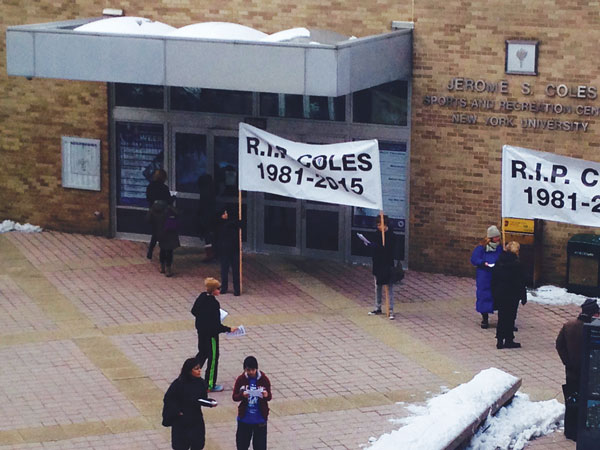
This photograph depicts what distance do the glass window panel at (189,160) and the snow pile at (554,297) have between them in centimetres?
597

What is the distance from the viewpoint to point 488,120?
2089cm

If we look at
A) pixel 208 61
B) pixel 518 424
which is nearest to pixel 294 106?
pixel 208 61

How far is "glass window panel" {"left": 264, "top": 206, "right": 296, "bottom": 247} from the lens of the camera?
2273 centimetres

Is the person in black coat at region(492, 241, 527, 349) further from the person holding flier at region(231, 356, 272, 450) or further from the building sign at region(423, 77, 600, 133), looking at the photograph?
the person holding flier at region(231, 356, 272, 450)

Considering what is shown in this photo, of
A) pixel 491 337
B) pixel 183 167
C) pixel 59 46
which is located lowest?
pixel 491 337

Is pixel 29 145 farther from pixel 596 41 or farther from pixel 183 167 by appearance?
pixel 596 41

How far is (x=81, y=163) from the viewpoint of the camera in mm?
23750

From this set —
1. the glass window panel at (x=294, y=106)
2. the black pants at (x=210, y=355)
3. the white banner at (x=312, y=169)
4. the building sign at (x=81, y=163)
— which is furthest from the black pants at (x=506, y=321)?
the building sign at (x=81, y=163)

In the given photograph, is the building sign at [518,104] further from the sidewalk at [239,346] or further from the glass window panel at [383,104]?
the sidewalk at [239,346]

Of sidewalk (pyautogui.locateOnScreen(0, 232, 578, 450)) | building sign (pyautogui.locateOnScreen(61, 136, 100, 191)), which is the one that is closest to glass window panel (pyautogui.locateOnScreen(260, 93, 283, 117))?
sidewalk (pyautogui.locateOnScreen(0, 232, 578, 450))

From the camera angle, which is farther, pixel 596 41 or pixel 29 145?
pixel 29 145

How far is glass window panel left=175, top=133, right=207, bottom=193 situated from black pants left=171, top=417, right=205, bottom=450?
32.8ft

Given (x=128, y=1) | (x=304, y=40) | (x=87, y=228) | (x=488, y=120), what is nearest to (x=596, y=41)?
(x=488, y=120)

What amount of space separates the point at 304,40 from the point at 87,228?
5.87m
